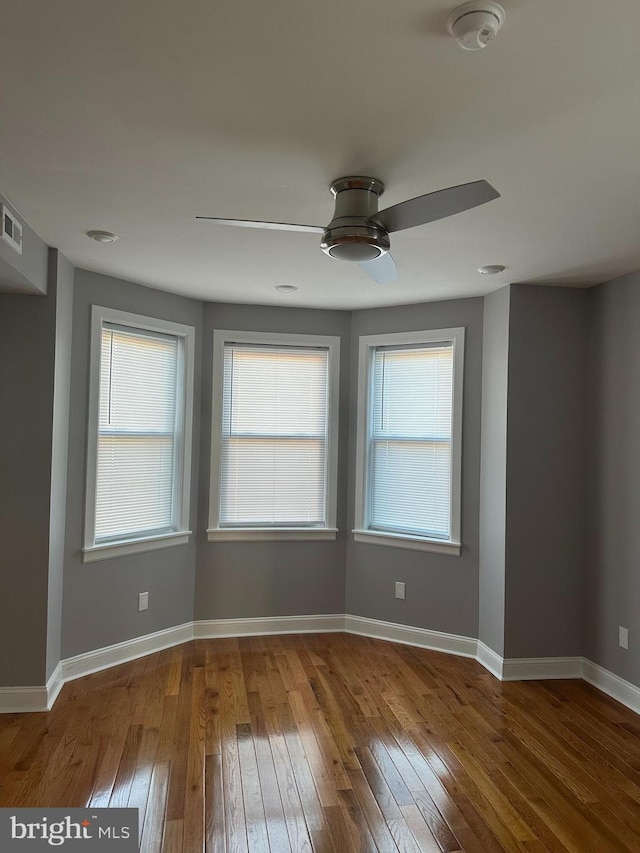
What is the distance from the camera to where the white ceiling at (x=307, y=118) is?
4.98ft

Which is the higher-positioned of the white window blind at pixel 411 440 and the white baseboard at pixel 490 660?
the white window blind at pixel 411 440

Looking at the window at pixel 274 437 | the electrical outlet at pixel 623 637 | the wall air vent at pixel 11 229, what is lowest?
the electrical outlet at pixel 623 637

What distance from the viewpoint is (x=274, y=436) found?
4.85 metres

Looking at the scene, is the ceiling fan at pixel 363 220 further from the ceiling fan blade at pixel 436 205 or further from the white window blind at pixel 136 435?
the white window blind at pixel 136 435

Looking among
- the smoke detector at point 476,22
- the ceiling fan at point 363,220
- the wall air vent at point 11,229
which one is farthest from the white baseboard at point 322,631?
the smoke detector at point 476,22

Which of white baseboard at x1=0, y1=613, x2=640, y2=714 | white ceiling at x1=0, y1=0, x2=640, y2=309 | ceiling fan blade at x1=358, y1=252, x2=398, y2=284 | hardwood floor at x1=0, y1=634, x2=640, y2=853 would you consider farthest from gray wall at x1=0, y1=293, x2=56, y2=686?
ceiling fan blade at x1=358, y1=252, x2=398, y2=284

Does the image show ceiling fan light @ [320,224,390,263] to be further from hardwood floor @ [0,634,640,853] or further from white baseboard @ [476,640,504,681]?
white baseboard @ [476,640,504,681]

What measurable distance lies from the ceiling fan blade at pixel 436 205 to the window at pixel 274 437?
2589mm

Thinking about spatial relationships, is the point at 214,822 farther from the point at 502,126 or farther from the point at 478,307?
the point at 478,307

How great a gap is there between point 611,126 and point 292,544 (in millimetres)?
3595

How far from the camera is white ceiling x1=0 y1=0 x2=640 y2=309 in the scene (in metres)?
1.52

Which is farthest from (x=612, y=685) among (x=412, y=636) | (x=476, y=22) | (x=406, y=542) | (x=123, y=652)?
(x=476, y=22)

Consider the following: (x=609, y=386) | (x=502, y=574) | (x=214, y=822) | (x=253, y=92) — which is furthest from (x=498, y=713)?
(x=253, y=92)

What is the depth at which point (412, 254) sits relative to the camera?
3.41m
